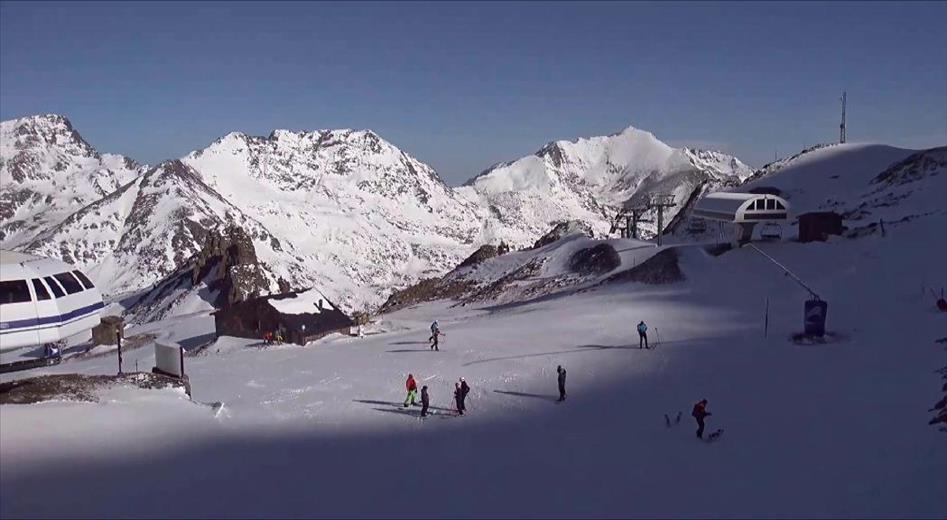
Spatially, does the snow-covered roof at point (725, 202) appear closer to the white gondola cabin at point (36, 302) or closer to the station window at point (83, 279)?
the station window at point (83, 279)

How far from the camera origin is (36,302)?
16.2 m

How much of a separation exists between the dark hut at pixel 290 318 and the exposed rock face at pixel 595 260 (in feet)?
79.6

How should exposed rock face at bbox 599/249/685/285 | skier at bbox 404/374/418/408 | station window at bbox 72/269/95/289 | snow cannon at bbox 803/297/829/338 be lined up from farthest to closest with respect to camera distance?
1. exposed rock face at bbox 599/249/685/285
2. snow cannon at bbox 803/297/829/338
3. skier at bbox 404/374/418/408
4. station window at bbox 72/269/95/289

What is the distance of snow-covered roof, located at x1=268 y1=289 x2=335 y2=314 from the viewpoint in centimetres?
5372

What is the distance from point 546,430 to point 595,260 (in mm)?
48226

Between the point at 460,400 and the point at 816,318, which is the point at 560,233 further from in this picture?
the point at 460,400

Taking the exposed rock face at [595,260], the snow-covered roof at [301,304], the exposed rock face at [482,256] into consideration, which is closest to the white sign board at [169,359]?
the snow-covered roof at [301,304]

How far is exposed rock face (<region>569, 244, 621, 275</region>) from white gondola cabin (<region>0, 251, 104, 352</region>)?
52.1 meters

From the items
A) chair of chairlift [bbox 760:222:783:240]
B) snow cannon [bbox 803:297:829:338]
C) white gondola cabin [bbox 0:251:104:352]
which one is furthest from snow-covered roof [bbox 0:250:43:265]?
chair of chairlift [bbox 760:222:783:240]

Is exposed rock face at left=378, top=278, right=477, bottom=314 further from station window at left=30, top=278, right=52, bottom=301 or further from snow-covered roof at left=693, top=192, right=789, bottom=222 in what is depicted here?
station window at left=30, top=278, right=52, bottom=301

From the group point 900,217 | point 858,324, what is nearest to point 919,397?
point 858,324

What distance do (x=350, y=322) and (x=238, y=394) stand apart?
91.8 ft

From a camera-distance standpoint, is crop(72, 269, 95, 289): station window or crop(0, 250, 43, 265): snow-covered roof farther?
crop(72, 269, 95, 289): station window

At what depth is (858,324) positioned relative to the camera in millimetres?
33031
